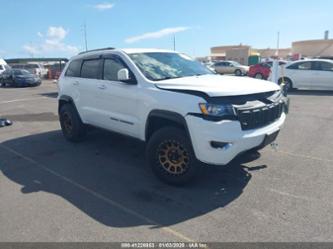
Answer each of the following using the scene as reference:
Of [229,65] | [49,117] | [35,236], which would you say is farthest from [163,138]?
[229,65]

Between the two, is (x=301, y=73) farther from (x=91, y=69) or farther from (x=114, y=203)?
(x=114, y=203)

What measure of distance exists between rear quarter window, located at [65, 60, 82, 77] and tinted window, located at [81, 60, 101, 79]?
0.18 meters

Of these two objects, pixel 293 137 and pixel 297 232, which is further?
pixel 293 137

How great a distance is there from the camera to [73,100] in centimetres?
621

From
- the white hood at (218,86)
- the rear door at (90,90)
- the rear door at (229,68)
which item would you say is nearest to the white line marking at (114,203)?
the rear door at (90,90)

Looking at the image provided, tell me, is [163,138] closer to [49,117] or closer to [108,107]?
[108,107]

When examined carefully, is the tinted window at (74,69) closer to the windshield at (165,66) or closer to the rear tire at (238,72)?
the windshield at (165,66)

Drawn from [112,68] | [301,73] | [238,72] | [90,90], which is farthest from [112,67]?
[238,72]

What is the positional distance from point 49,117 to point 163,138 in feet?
21.8

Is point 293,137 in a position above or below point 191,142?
below

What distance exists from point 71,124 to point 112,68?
1.85 meters

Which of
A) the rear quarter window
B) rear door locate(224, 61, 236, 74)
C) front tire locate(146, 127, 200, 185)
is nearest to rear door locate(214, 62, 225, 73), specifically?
rear door locate(224, 61, 236, 74)

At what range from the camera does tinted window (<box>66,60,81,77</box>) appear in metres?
6.12

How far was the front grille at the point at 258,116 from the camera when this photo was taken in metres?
3.71
